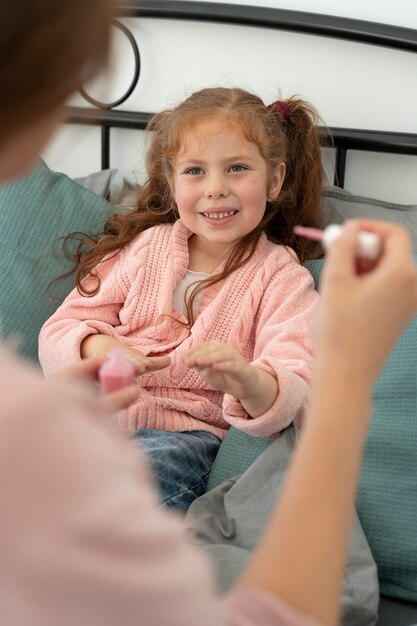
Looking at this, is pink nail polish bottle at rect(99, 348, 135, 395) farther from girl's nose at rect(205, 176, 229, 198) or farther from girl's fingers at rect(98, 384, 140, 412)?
girl's nose at rect(205, 176, 229, 198)

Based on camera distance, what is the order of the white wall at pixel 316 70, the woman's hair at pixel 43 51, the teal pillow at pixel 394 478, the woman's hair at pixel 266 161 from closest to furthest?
the woman's hair at pixel 43 51 → the teal pillow at pixel 394 478 → the woman's hair at pixel 266 161 → the white wall at pixel 316 70

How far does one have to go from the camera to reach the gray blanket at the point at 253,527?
1.33m

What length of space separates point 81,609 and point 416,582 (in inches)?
38.6

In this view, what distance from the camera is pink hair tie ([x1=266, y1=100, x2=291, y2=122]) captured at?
6.20 feet

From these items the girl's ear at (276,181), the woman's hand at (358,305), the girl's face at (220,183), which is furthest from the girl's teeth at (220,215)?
the woman's hand at (358,305)

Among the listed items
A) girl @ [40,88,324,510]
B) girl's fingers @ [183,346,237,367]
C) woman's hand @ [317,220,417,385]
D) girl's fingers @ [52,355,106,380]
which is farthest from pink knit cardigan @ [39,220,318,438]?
woman's hand @ [317,220,417,385]

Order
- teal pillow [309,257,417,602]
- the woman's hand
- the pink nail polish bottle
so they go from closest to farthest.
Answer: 1. the woman's hand
2. the pink nail polish bottle
3. teal pillow [309,257,417,602]

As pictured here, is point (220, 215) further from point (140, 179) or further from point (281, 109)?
point (140, 179)

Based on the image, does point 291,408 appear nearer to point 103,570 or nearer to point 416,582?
point 416,582

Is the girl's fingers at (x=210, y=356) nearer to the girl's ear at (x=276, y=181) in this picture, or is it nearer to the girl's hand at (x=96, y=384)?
the girl's hand at (x=96, y=384)

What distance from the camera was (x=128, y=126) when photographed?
7.18 ft

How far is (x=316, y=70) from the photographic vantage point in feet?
6.75

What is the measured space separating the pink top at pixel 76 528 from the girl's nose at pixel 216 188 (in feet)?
3.79

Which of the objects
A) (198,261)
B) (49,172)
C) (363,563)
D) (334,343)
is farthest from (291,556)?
(49,172)
